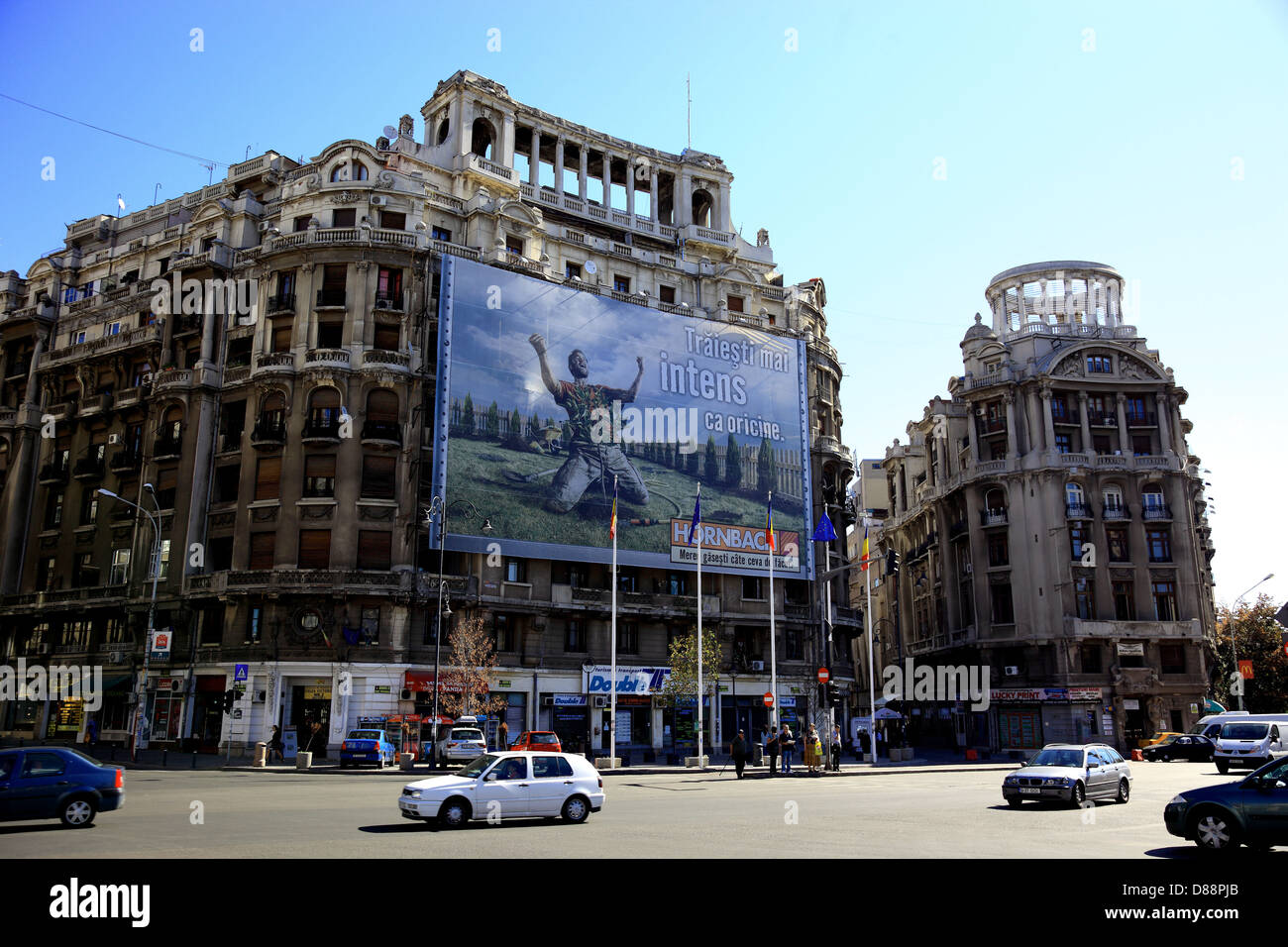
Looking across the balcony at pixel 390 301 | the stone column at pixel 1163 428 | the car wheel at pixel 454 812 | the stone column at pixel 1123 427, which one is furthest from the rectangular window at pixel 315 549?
the stone column at pixel 1163 428

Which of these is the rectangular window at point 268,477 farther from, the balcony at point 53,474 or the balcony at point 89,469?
the balcony at point 53,474

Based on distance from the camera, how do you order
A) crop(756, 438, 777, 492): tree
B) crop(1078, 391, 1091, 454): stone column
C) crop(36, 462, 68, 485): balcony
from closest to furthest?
1. crop(36, 462, 68, 485): balcony
2. crop(756, 438, 777, 492): tree
3. crop(1078, 391, 1091, 454): stone column

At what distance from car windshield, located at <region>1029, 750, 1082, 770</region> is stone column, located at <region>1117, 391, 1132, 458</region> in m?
50.7

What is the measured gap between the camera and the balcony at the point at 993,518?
68681 millimetres

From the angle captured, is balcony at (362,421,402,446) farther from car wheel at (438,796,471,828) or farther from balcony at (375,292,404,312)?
car wheel at (438,796,471,828)

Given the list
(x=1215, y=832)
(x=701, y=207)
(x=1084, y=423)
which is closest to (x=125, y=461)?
(x=701, y=207)

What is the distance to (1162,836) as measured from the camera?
1584 centimetres

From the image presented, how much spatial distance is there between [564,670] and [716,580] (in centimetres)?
1148

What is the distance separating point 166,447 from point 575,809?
4234 centimetres

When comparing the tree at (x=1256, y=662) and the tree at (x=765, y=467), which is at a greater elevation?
the tree at (x=765, y=467)

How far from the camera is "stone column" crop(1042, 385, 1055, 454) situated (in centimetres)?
6769

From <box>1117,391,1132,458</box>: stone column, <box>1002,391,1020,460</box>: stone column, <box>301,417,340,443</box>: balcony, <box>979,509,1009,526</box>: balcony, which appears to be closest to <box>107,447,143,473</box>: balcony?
<box>301,417,340,443</box>: balcony

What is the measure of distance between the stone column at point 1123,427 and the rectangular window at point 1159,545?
19.2ft

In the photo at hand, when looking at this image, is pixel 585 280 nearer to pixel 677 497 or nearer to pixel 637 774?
pixel 677 497
